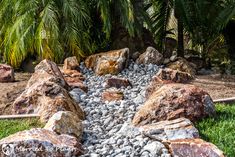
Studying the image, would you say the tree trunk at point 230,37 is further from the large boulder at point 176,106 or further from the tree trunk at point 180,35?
the large boulder at point 176,106

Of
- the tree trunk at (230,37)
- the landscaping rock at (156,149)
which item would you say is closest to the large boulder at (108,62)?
the tree trunk at (230,37)

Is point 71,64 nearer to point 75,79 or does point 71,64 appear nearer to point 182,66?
point 75,79

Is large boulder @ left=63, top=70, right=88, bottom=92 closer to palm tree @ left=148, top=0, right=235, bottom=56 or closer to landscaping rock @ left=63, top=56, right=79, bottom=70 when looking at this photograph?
landscaping rock @ left=63, top=56, right=79, bottom=70

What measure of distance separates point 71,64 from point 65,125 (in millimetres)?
3976

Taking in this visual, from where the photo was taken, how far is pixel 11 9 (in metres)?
8.83

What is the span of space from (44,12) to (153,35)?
2706 mm

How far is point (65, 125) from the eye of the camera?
4359 mm

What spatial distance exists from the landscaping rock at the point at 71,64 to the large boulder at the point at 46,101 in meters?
2.13

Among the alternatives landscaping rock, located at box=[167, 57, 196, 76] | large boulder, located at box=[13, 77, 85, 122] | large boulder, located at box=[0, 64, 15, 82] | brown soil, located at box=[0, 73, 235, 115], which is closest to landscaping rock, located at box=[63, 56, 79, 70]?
brown soil, located at box=[0, 73, 235, 115]

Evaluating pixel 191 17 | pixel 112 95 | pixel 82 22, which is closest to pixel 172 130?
pixel 112 95

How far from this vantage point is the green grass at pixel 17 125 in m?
4.92

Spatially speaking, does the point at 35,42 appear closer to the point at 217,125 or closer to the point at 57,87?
the point at 57,87

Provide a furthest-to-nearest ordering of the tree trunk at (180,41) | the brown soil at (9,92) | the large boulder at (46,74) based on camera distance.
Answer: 1. the tree trunk at (180,41)
2. the large boulder at (46,74)
3. the brown soil at (9,92)

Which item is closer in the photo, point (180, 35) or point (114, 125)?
point (114, 125)
